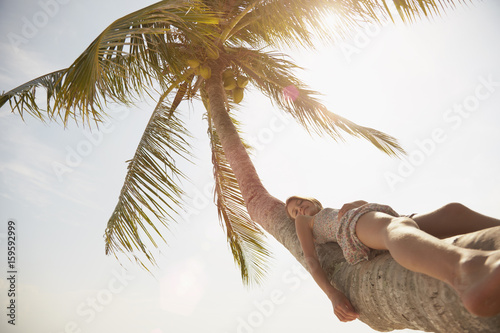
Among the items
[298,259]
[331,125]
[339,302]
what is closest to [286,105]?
[331,125]

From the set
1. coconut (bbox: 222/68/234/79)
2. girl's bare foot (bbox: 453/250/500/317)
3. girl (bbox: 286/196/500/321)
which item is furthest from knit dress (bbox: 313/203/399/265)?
coconut (bbox: 222/68/234/79)

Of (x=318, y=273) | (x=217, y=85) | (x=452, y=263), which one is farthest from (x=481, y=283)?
(x=217, y=85)

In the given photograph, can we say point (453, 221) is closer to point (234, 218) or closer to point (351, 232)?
point (351, 232)

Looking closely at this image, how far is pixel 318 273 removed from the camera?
6.52ft

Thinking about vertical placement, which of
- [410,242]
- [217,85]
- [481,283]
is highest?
[217,85]

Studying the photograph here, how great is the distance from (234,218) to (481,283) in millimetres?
4244

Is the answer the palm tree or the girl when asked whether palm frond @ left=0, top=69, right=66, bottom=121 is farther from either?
the girl

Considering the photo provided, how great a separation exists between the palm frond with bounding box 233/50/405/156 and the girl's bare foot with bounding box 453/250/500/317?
3853 millimetres

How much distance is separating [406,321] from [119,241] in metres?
3.53

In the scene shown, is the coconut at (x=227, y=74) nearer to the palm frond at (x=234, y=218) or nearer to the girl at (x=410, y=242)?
the palm frond at (x=234, y=218)

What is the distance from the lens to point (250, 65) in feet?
Result: 15.3

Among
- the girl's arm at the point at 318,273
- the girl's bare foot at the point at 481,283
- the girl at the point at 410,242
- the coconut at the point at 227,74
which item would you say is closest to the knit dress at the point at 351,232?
the girl at the point at 410,242

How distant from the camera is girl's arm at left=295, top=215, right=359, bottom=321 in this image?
1.75 m

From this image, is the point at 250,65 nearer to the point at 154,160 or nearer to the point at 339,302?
the point at 154,160
